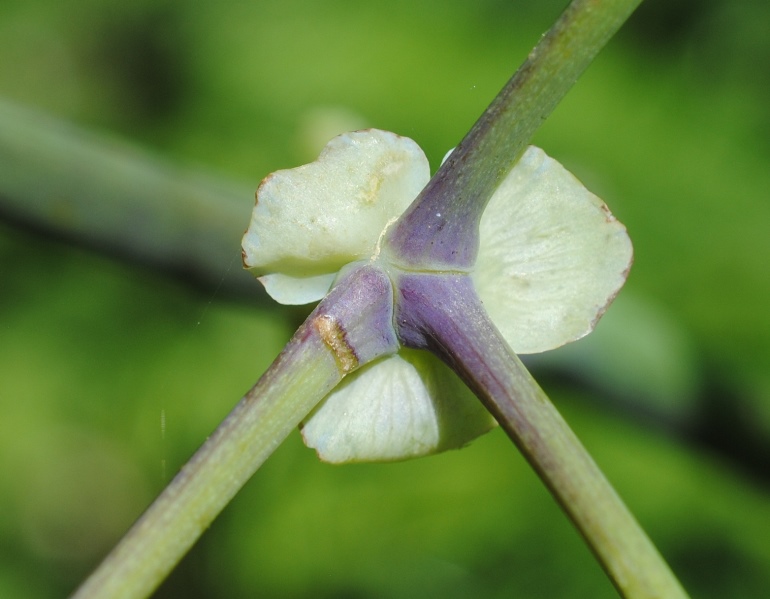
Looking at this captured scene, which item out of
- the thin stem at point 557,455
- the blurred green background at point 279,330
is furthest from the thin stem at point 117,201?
the thin stem at point 557,455

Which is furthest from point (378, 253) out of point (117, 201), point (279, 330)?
point (279, 330)

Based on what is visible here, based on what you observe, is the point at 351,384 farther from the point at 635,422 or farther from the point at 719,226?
the point at 719,226

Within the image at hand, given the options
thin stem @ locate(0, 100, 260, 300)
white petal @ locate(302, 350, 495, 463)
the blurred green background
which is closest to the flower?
white petal @ locate(302, 350, 495, 463)

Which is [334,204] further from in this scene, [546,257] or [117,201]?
[117,201]

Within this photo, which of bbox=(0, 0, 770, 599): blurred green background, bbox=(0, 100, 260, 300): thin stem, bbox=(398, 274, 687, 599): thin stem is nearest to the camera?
bbox=(398, 274, 687, 599): thin stem

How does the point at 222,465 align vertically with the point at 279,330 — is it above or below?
below

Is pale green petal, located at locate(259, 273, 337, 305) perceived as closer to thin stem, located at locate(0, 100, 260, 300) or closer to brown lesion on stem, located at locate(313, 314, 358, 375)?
brown lesion on stem, located at locate(313, 314, 358, 375)

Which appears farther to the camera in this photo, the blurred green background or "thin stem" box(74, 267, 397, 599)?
the blurred green background

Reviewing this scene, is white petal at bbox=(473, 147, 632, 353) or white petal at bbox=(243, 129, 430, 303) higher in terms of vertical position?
white petal at bbox=(243, 129, 430, 303)

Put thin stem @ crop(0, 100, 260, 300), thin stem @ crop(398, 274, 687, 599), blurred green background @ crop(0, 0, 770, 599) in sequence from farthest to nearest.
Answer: blurred green background @ crop(0, 0, 770, 599) → thin stem @ crop(0, 100, 260, 300) → thin stem @ crop(398, 274, 687, 599)
